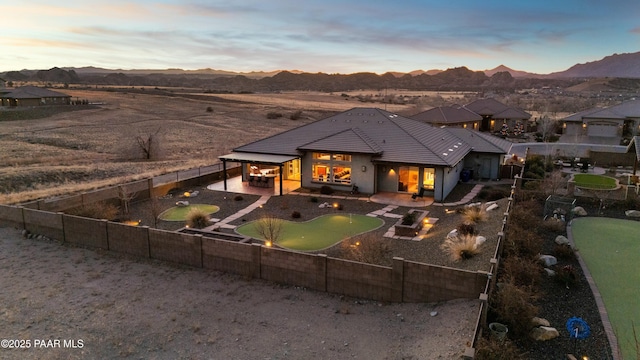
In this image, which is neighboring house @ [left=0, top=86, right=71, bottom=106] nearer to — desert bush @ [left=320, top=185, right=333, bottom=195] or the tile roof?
the tile roof

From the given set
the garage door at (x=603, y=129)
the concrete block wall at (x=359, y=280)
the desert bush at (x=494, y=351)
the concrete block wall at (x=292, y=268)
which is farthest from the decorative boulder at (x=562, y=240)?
the garage door at (x=603, y=129)

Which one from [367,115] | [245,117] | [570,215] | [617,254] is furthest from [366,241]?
[245,117]

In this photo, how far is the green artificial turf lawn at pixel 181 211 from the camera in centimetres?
2289

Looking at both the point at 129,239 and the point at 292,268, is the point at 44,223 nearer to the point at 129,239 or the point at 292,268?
the point at 129,239

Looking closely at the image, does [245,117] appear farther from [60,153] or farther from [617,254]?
[617,254]

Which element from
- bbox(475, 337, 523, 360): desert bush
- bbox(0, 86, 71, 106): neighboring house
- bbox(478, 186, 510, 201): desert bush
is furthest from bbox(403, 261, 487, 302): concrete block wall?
bbox(0, 86, 71, 106): neighboring house

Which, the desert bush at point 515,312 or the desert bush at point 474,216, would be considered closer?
the desert bush at point 515,312

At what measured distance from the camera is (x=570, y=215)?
22.1 meters

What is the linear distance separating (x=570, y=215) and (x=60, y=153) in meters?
44.2

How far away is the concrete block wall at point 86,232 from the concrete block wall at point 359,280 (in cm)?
1004

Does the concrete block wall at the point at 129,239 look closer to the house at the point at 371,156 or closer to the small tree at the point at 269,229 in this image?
the small tree at the point at 269,229

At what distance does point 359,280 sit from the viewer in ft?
45.2

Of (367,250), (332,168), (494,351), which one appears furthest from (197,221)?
(494,351)

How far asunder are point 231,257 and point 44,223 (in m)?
9.82
